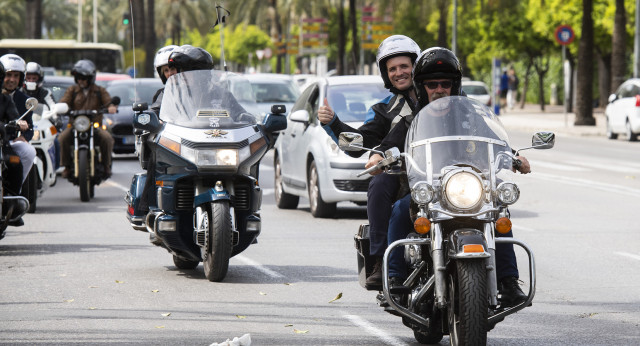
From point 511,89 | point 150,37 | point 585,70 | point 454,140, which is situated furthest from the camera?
point 511,89

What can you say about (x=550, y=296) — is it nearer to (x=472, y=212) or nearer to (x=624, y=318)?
(x=624, y=318)

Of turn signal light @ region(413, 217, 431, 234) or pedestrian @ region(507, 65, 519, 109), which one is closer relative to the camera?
turn signal light @ region(413, 217, 431, 234)

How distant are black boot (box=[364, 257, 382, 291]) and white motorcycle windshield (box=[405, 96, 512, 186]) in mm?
778

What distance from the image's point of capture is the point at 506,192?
6.16 meters

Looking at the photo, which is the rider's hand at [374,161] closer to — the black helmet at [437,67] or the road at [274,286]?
the black helmet at [437,67]

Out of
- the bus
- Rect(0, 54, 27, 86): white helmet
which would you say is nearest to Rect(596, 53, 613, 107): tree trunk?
the bus

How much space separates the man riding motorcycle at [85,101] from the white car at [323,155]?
93.2 inches

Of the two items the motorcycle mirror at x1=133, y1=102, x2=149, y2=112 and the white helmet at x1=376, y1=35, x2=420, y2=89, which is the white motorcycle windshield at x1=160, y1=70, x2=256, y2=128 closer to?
the motorcycle mirror at x1=133, y1=102, x2=149, y2=112

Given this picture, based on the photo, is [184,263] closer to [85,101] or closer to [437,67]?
[437,67]

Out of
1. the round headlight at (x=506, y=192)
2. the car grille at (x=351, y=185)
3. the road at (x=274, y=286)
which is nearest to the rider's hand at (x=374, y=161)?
the round headlight at (x=506, y=192)

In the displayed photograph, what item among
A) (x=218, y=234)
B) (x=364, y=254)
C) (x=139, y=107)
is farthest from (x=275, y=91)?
(x=364, y=254)

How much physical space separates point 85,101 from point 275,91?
11.2m

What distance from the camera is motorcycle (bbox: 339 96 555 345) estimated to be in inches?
235

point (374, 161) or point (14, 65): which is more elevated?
point (14, 65)
